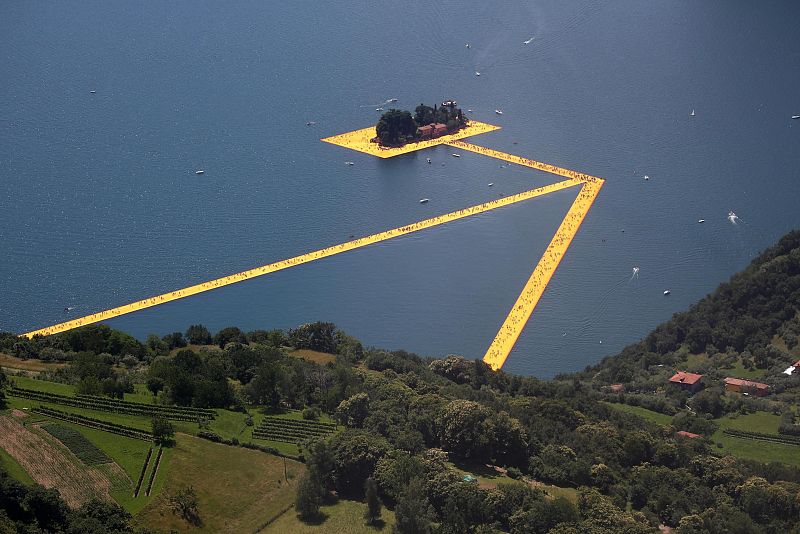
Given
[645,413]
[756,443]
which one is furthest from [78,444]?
[756,443]

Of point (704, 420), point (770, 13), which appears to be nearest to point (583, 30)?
point (770, 13)

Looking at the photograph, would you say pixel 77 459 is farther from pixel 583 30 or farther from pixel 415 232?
pixel 583 30

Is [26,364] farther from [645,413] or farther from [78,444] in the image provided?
[645,413]

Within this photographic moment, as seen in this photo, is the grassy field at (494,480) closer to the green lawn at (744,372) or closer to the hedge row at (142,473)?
the hedge row at (142,473)

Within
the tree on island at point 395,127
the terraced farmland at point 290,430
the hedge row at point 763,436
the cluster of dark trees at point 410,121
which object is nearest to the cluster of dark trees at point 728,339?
the hedge row at point 763,436

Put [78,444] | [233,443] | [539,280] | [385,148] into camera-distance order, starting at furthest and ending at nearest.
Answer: [385,148] → [539,280] → [233,443] → [78,444]
